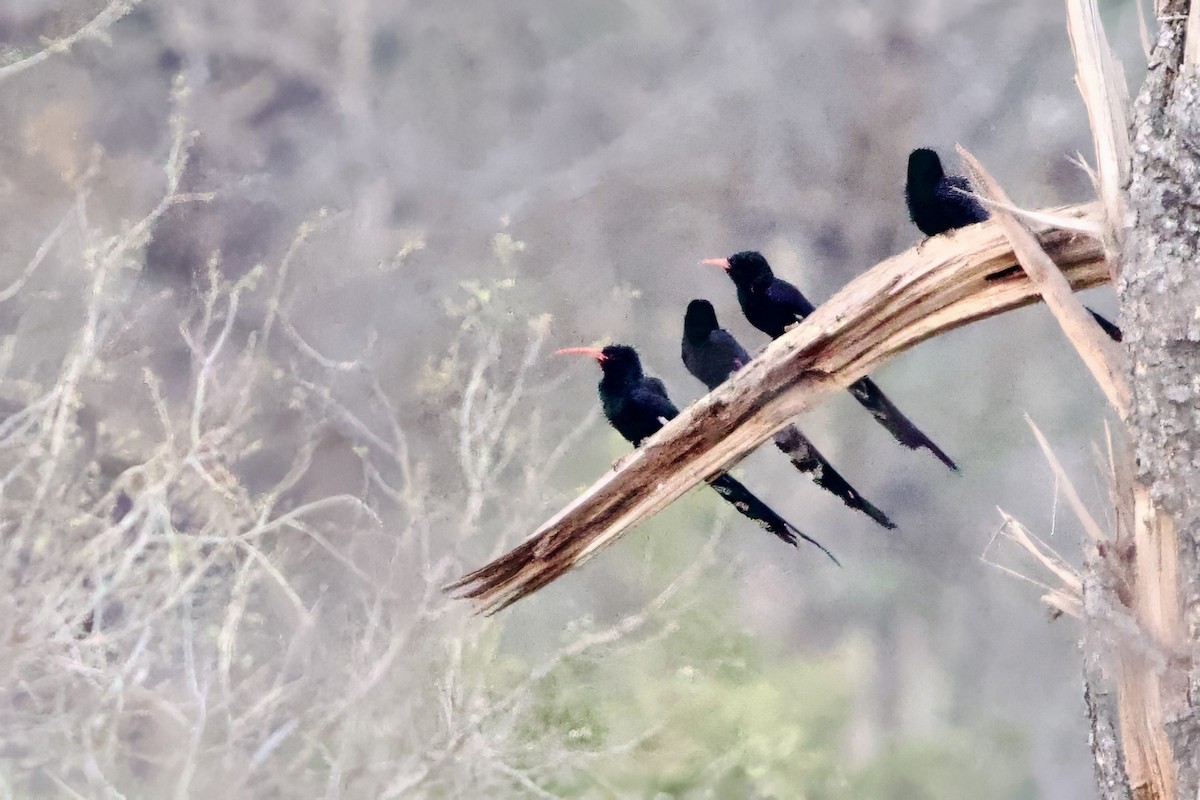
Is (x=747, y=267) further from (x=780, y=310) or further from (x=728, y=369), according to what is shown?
(x=728, y=369)

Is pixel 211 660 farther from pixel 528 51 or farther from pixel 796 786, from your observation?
pixel 528 51

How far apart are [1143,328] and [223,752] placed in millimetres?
1493

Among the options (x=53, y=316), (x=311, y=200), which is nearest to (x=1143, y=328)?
(x=311, y=200)

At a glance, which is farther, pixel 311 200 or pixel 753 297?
pixel 311 200

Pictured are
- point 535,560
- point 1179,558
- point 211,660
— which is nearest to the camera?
point 1179,558

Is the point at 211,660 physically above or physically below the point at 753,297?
below

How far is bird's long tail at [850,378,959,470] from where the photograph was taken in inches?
59.6

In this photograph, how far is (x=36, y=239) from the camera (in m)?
1.74

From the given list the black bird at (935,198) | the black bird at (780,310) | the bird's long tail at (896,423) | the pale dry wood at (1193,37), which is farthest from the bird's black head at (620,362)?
the pale dry wood at (1193,37)

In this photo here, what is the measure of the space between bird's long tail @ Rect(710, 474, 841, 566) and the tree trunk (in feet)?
1.94

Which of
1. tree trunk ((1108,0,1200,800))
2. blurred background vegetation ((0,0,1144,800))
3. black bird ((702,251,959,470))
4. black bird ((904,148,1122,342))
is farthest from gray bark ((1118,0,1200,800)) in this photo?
blurred background vegetation ((0,0,1144,800))

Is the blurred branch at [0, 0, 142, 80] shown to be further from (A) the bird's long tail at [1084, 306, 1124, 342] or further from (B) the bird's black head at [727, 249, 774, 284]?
(A) the bird's long tail at [1084, 306, 1124, 342]

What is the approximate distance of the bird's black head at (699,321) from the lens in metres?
1.63

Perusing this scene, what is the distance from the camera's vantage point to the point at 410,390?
67.6 inches
